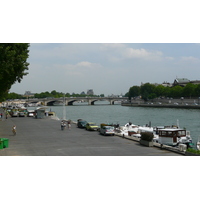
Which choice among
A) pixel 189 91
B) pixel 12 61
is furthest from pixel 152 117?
pixel 189 91

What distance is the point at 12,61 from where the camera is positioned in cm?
3020

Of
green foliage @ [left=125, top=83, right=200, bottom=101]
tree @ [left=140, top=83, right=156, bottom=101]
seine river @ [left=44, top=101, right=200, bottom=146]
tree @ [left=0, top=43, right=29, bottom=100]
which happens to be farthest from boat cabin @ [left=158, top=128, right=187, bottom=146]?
tree @ [left=140, top=83, right=156, bottom=101]

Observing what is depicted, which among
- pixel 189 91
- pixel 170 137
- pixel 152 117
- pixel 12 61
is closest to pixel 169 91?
pixel 189 91

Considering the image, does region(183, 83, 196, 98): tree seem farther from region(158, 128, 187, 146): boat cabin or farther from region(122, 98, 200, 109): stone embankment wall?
region(158, 128, 187, 146): boat cabin

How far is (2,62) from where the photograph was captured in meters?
29.1

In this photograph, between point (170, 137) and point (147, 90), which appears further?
point (147, 90)

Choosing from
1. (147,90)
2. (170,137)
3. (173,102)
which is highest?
(147,90)

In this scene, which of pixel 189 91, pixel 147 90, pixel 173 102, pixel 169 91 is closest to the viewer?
pixel 189 91

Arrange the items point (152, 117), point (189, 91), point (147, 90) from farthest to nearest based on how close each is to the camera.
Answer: point (147, 90) < point (189, 91) < point (152, 117)

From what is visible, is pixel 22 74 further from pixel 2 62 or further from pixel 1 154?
pixel 1 154

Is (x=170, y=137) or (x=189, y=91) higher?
(x=189, y=91)

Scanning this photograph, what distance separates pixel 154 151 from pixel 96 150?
4.10 meters

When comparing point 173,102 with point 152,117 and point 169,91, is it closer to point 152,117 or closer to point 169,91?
point 169,91

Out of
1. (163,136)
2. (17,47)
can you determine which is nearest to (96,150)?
(163,136)
